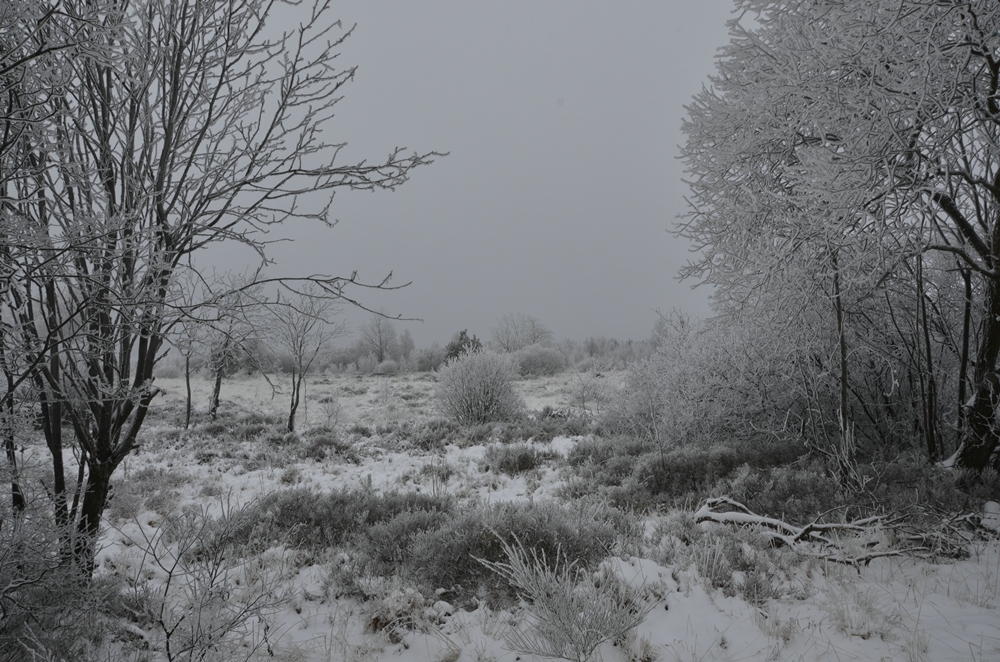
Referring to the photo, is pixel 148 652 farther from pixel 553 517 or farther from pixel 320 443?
pixel 320 443

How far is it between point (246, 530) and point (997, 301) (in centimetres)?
686

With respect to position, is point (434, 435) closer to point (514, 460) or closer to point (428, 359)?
point (514, 460)

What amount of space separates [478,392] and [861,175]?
10.1m

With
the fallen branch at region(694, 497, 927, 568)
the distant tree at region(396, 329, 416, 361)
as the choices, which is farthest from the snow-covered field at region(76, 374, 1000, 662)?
the distant tree at region(396, 329, 416, 361)

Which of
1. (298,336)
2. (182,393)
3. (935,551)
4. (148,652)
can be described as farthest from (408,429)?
(182,393)

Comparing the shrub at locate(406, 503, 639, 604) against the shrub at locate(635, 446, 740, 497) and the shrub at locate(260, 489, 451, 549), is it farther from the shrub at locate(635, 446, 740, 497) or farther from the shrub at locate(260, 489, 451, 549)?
the shrub at locate(635, 446, 740, 497)

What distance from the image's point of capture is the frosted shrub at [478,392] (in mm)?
12647

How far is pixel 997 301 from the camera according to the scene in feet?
13.3

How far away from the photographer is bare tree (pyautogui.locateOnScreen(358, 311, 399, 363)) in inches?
1620

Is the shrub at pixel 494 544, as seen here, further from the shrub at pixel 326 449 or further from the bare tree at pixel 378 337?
the bare tree at pixel 378 337

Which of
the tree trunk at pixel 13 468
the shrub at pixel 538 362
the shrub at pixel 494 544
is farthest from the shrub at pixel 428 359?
the tree trunk at pixel 13 468

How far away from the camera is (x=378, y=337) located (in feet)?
137

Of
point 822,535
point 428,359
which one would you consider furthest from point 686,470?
point 428,359

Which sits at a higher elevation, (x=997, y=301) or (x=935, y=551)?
(x=997, y=301)
